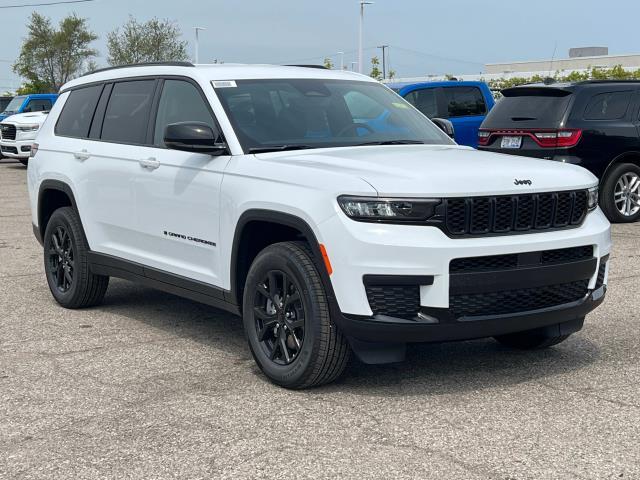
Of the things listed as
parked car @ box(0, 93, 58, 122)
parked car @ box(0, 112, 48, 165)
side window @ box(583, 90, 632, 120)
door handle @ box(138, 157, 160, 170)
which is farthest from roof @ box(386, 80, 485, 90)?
parked car @ box(0, 93, 58, 122)

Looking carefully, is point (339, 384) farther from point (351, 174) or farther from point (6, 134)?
point (6, 134)

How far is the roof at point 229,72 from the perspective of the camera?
21.1 feet

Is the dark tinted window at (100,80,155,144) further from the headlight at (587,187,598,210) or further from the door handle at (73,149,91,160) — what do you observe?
the headlight at (587,187,598,210)

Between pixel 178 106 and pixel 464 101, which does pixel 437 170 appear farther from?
pixel 464 101

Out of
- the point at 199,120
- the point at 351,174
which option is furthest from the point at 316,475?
the point at 199,120

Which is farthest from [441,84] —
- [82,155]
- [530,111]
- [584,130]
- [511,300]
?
[511,300]

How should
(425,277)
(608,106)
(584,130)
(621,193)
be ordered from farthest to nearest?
(621,193) → (608,106) → (584,130) → (425,277)

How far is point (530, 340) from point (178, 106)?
273 cm

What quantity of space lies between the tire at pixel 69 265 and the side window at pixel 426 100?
28.9 feet

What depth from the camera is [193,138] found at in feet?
19.1

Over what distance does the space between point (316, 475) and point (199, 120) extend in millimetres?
2885

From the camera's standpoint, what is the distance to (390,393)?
5375 millimetres

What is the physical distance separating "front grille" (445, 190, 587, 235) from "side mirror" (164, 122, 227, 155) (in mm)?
1636

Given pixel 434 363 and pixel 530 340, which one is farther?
pixel 530 340
